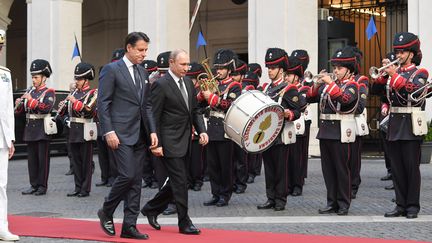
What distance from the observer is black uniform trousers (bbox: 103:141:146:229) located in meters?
8.04

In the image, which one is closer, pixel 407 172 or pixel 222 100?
pixel 407 172

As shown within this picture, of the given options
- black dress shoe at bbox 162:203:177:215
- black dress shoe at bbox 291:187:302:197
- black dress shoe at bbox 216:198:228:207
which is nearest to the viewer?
black dress shoe at bbox 162:203:177:215

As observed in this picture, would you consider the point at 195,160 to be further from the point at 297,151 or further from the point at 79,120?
the point at 79,120

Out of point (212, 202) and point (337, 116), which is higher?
point (337, 116)

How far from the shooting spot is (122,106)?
819 centimetres

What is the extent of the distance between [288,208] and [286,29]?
28.5 feet

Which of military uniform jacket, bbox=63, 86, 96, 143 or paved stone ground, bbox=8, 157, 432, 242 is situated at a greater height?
military uniform jacket, bbox=63, 86, 96, 143

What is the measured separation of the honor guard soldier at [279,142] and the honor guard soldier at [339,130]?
49 cm

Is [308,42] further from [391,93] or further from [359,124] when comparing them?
[391,93]

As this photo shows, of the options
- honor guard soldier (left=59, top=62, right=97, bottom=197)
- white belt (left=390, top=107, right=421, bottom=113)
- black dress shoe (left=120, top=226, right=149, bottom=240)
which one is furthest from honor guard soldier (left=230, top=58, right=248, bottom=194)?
black dress shoe (left=120, top=226, right=149, bottom=240)

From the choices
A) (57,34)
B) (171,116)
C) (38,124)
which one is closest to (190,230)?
(171,116)

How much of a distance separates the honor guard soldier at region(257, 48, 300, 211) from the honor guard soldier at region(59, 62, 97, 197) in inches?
130

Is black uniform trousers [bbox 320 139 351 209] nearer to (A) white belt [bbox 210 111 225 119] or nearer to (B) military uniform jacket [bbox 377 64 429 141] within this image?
(B) military uniform jacket [bbox 377 64 429 141]

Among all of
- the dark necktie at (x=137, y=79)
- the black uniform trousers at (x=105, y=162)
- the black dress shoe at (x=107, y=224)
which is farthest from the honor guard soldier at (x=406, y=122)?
the black uniform trousers at (x=105, y=162)
